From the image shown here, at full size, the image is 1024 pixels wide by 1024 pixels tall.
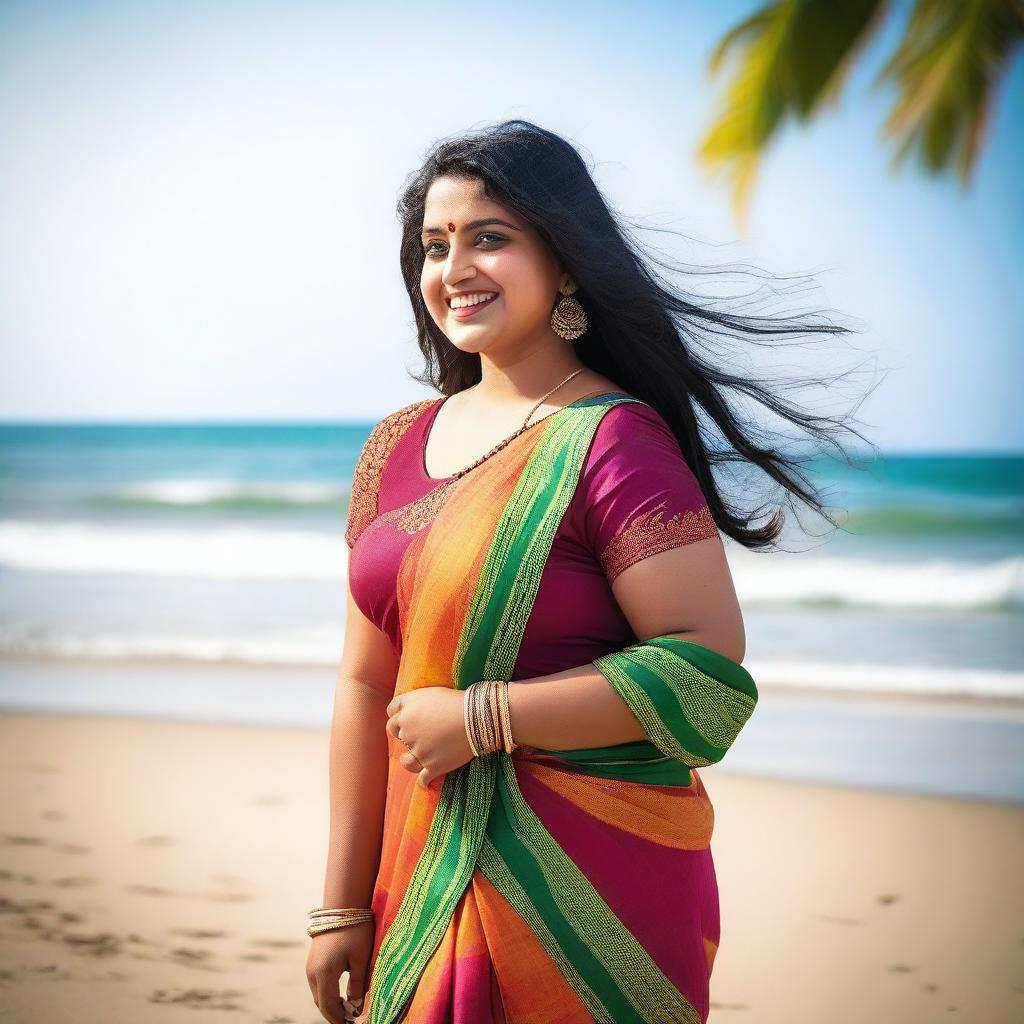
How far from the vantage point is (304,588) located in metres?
11.7

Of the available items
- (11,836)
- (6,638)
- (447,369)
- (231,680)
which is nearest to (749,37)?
(231,680)

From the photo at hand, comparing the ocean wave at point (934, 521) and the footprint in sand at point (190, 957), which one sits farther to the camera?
the ocean wave at point (934, 521)

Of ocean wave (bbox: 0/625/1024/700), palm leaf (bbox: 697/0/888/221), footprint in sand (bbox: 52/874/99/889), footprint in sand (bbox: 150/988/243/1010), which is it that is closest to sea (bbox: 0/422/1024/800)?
ocean wave (bbox: 0/625/1024/700)

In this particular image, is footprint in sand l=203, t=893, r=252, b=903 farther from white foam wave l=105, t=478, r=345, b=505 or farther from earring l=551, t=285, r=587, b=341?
white foam wave l=105, t=478, r=345, b=505

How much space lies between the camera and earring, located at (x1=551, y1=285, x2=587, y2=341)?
6.10 feet

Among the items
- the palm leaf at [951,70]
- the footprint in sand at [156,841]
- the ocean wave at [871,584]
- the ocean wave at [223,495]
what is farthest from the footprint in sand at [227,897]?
the ocean wave at [223,495]

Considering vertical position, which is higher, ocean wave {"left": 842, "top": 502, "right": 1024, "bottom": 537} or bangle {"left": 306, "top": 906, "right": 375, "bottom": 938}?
bangle {"left": 306, "top": 906, "right": 375, "bottom": 938}

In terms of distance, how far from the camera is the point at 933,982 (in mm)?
3664

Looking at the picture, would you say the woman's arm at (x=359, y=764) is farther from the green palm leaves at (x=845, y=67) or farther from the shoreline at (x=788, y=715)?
the green palm leaves at (x=845, y=67)

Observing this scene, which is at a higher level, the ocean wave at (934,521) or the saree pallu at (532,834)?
the saree pallu at (532,834)

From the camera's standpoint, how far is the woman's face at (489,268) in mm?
1795

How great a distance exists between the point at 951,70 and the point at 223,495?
12796mm

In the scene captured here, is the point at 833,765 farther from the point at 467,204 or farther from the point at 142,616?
the point at 142,616

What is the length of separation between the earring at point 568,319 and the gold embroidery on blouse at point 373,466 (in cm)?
29
